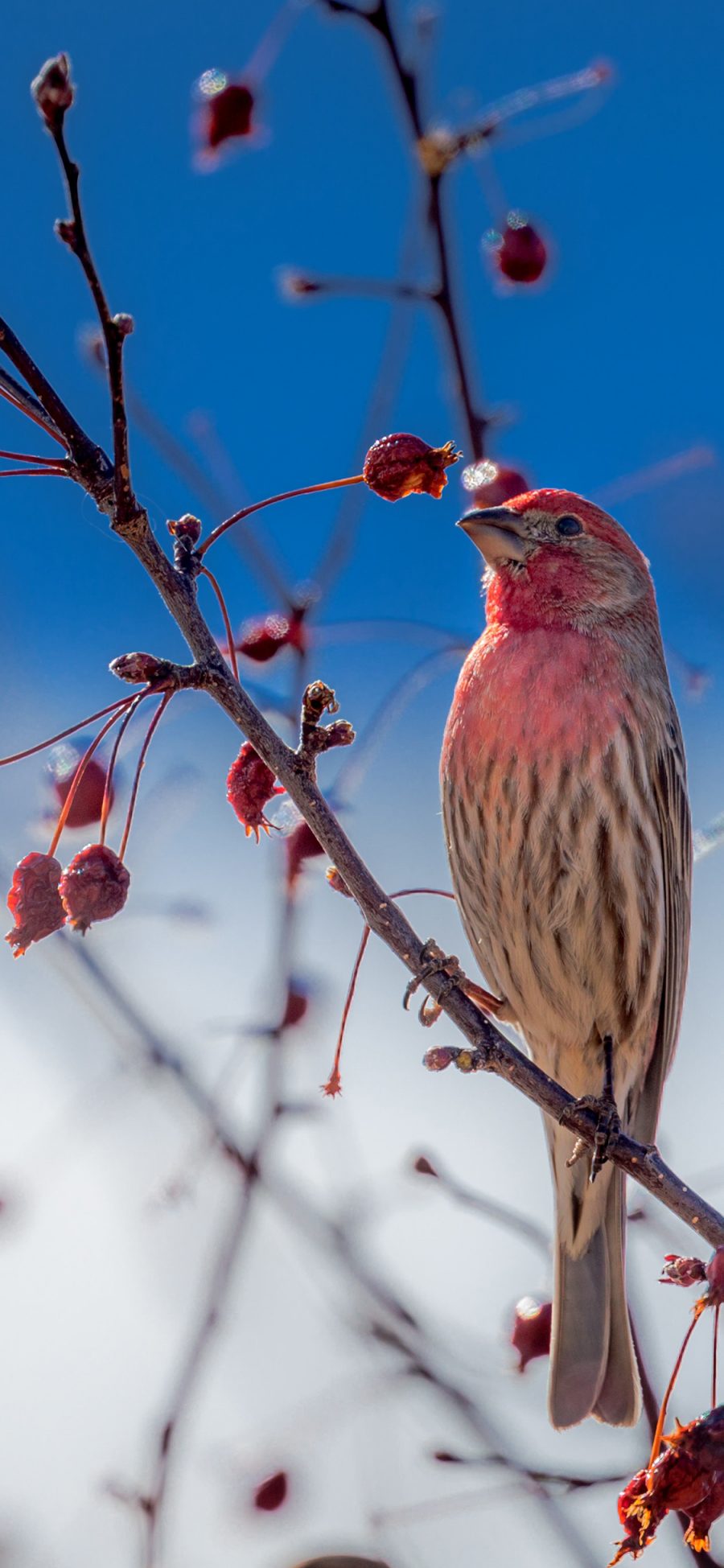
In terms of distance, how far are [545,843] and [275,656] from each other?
1.13m

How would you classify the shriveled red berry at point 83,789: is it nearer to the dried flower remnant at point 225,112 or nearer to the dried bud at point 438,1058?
the dried bud at point 438,1058

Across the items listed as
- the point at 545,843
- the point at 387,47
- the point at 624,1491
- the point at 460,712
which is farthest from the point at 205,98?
the point at 624,1491

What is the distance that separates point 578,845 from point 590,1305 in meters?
1.51

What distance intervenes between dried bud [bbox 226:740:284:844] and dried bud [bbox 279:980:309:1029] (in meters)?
1.11

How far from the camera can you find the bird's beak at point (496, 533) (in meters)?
4.42

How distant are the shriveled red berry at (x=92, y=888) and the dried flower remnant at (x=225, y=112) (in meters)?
2.18

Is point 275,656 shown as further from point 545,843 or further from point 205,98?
point 205,98

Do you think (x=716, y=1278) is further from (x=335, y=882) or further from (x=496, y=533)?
(x=496, y=533)

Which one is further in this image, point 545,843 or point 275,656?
point 545,843

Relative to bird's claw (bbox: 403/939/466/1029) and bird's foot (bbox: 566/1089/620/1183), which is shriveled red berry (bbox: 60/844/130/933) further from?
bird's foot (bbox: 566/1089/620/1183)

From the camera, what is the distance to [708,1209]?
3105 millimetres

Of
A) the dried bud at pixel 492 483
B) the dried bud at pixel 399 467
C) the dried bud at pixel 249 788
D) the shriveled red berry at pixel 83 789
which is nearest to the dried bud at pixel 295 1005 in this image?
the shriveled red berry at pixel 83 789

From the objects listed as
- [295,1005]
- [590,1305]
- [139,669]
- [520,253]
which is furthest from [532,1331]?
[520,253]

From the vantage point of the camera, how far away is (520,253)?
398 cm
